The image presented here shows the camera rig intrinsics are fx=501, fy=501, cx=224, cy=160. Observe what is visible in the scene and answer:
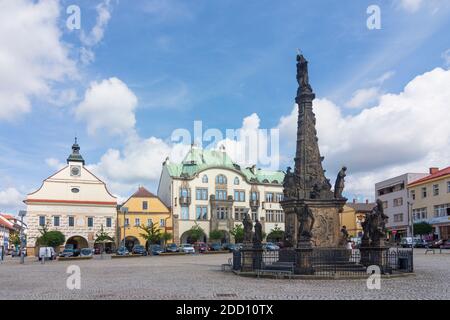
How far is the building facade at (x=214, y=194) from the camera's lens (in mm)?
68000

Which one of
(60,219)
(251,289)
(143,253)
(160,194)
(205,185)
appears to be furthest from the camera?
(160,194)

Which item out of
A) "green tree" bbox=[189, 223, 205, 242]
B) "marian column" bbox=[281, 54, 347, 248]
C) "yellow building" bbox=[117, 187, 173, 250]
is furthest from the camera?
"green tree" bbox=[189, 223, 205, 242]

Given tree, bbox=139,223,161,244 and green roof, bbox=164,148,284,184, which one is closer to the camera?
tree, bbox=139,223,161,244

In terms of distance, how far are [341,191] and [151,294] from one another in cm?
1057

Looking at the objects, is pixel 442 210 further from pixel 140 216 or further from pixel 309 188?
pixel 309 188

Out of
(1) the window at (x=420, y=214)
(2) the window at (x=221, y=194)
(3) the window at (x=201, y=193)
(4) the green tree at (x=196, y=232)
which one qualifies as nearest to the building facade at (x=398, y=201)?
(1) the window at (x=420, y=214)

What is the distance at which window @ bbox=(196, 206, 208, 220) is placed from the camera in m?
68.8

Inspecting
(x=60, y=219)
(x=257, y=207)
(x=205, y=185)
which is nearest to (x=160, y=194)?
(x=205, y=185)

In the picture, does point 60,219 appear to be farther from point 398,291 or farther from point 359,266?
point 398,291

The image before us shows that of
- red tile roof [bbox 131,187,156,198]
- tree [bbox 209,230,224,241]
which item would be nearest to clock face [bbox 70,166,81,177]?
red tile roof [bbox 131,187,156,198]

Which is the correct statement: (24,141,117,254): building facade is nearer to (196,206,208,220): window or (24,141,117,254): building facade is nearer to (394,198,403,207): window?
(196,206,208,220): window

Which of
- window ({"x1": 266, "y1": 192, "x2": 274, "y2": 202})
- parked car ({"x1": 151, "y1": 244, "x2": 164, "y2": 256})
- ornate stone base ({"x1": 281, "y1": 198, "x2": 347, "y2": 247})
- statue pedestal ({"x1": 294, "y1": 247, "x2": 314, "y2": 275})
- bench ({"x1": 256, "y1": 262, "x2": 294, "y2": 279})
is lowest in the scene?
parked car ({"x1": 151, "y1": 244, "x2": 164, "y2": 256})

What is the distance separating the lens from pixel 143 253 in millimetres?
48781

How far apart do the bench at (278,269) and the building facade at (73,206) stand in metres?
43.5
